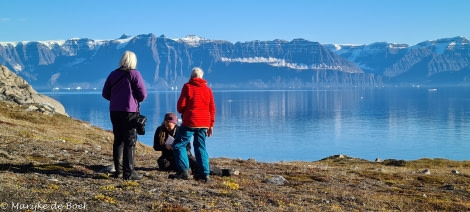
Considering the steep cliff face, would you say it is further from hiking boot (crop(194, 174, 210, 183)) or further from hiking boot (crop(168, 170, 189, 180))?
hiking boot (crop(194, 174, 210, 183))

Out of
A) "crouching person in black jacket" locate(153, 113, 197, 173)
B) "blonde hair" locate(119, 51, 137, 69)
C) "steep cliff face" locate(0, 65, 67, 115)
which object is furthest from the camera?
"steep cliff face" locate(0, 65, 67, 115)

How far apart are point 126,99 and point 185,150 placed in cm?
261

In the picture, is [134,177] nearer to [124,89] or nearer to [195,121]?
[195,121]

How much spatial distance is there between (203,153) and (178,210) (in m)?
4.32

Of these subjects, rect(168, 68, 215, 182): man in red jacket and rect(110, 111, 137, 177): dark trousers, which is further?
rect(168, 68, 215, 182): man in red jacket

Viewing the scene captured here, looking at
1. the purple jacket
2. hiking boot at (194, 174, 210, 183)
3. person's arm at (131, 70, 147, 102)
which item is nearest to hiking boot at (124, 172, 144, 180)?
hiking boot at (194, 174, 210, 183)

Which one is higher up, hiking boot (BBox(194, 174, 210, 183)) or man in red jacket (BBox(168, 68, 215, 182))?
man in red jacket (BBox(168, 68, 215, 182))

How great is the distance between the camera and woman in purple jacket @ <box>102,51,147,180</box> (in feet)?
45.4

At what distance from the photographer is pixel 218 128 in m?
144

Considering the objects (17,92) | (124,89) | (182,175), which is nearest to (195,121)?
(182,175)

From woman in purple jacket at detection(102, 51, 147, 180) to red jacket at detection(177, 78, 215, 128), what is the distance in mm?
1254

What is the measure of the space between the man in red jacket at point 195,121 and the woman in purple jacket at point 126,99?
137cm

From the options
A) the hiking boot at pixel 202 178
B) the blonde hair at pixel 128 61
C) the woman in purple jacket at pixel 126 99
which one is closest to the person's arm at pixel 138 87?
the woman in purple jacket at pixel 126 99

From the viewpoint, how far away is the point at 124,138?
46.7 feet
